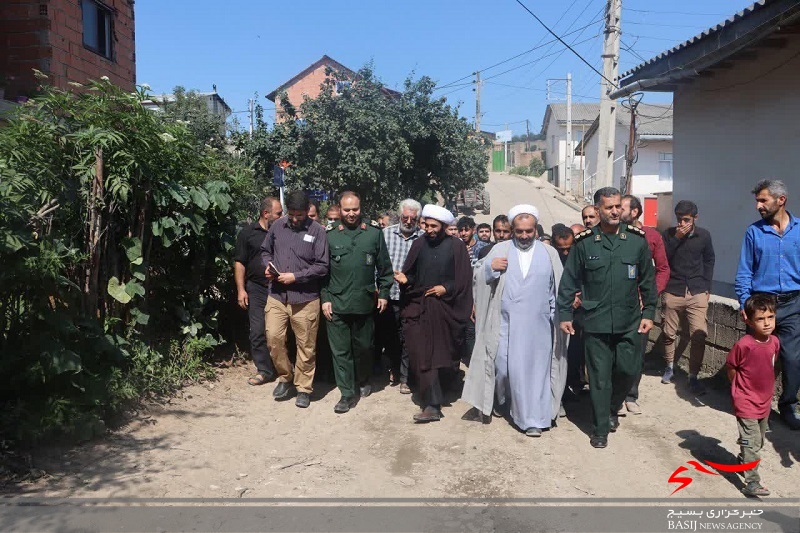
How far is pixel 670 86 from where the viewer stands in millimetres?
10992

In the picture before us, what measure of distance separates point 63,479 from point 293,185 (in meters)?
10.4

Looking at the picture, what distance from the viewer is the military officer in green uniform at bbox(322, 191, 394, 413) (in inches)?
240

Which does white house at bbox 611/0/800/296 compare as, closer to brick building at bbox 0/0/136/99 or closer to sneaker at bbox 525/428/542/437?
sneaker at bbox 525/428/542/437

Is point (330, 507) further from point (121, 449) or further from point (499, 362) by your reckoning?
point (499, 362)

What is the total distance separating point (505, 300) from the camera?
222 inches

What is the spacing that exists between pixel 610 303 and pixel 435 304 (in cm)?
155

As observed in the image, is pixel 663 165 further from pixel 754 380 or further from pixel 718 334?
pixel 754 380

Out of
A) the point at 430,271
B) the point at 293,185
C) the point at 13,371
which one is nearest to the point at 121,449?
the point at 13,371

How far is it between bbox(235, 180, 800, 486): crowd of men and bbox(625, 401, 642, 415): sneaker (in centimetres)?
2

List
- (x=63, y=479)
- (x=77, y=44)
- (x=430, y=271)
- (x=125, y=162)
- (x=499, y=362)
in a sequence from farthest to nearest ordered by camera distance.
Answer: (x=77, y=44), (x=430, y=271), (x=499, y=362), (x=125, y=162), (x=63, y=479)

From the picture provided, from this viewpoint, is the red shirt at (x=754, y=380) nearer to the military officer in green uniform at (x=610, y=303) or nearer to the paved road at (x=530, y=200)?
the military officer in green uniform at (x=610, y=303)

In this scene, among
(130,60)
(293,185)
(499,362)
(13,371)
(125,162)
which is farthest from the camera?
(293,185)

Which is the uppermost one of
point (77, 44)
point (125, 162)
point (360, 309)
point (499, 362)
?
point (77, 44)
